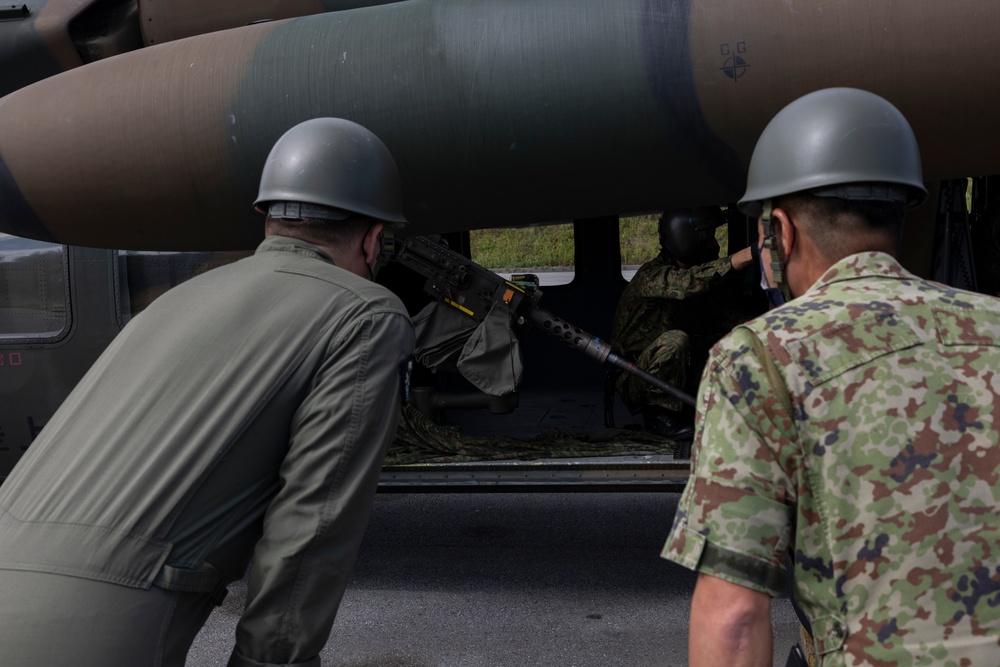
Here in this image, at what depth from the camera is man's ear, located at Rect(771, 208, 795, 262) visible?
57.4 inches

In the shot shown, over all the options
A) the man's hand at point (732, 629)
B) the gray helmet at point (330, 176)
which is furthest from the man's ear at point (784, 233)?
the gray helmet at point (330, 176)

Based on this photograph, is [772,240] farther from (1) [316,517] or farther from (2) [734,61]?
(2) [734,61]

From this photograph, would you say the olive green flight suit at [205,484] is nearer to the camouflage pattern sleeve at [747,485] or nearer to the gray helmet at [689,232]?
the camouflage pattern sleeve at [747,485]

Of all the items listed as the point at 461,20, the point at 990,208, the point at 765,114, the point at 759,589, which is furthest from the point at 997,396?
the point at 990,208

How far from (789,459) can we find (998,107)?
7.41 ft

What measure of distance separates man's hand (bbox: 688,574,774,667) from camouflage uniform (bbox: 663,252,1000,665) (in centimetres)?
2

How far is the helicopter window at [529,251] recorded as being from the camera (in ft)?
19.8

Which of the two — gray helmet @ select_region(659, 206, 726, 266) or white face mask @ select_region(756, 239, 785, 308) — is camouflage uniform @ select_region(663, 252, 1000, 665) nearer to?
white face mask @ select_region(756, 239, 785, 308)

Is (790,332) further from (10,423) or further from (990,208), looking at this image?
(10,423)

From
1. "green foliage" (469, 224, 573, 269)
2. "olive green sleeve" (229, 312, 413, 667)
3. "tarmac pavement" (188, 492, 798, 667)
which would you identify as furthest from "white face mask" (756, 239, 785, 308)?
"green foliage" (469, 224, 573, 269)

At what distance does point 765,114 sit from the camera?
3.16m

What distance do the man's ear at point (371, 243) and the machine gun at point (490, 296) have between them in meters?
2.65

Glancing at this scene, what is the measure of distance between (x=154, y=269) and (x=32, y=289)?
59 centimetres

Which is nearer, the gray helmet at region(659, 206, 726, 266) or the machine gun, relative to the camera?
the machine gun
